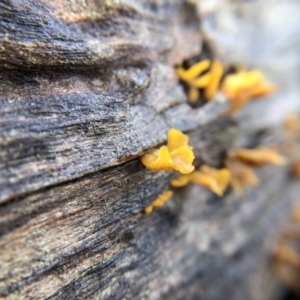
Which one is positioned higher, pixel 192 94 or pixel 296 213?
pixel 192 94

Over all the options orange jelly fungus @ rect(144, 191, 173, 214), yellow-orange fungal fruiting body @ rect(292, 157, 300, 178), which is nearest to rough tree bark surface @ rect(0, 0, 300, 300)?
orange jelly fungus @ rect(144, 191, 173, 214)

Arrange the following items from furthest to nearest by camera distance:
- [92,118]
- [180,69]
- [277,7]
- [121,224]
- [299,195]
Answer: [299,195] → [277,7] → [180,69] → [121,224] → [92,118]

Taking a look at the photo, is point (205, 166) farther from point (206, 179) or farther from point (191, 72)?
point (191, 72)

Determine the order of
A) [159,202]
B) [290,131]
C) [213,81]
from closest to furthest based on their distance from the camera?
1. [159,202]
2. [213,81]
3. [290,131]

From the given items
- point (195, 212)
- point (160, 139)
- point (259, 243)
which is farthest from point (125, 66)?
point (259, 243)

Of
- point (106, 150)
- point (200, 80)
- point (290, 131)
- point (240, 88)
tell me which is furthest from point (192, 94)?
point (290, 131)

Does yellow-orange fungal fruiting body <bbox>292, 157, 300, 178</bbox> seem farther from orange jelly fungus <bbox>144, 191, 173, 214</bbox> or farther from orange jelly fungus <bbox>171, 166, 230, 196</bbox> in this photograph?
orange jelly fungus <bbox>144, 191, 173, 214</bbox>

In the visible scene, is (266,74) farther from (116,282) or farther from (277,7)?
(116,282)
